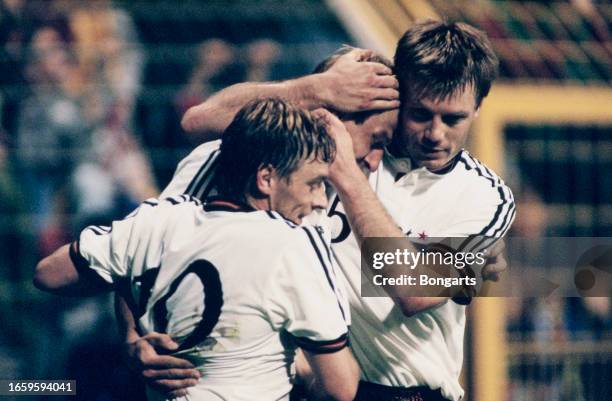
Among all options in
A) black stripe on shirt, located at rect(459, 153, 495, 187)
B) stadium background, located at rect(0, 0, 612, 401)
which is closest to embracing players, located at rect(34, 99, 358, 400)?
black stripe on shirt, located at rect(459, 153, 495, 187)

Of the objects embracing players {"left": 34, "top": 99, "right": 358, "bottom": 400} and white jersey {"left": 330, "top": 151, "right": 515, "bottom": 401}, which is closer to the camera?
embracing players {"left": 34, "top": 99, "right": 358, "bottom": 400}

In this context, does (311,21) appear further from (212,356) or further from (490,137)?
(212,356)

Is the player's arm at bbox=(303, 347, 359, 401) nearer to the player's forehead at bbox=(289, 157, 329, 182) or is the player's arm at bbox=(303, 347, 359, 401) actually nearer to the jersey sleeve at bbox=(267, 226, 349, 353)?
the jersey sleeve at bbox=(267, 226, 349, 353)

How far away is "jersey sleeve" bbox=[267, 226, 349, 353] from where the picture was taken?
104 inches

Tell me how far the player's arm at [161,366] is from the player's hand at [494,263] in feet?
3.13

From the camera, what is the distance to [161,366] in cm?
278

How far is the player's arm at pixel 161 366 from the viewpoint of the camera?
275 cm

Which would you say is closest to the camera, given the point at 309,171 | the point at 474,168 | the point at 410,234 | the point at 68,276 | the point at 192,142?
the point at 309,171

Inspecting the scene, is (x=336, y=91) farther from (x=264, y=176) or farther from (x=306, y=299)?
(x=306, y=299)

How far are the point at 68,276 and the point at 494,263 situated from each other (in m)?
1.19

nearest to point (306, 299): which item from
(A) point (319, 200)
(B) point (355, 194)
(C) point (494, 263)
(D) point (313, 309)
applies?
(D) point (313, 309)

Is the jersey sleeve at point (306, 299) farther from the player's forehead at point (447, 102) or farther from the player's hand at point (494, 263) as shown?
the player's hand at point (494, 263)

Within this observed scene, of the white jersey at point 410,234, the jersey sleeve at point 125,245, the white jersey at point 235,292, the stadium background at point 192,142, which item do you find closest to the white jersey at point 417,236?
the white jersey at point 410,234

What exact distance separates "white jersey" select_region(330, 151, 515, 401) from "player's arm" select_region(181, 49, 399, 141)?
0.22m
